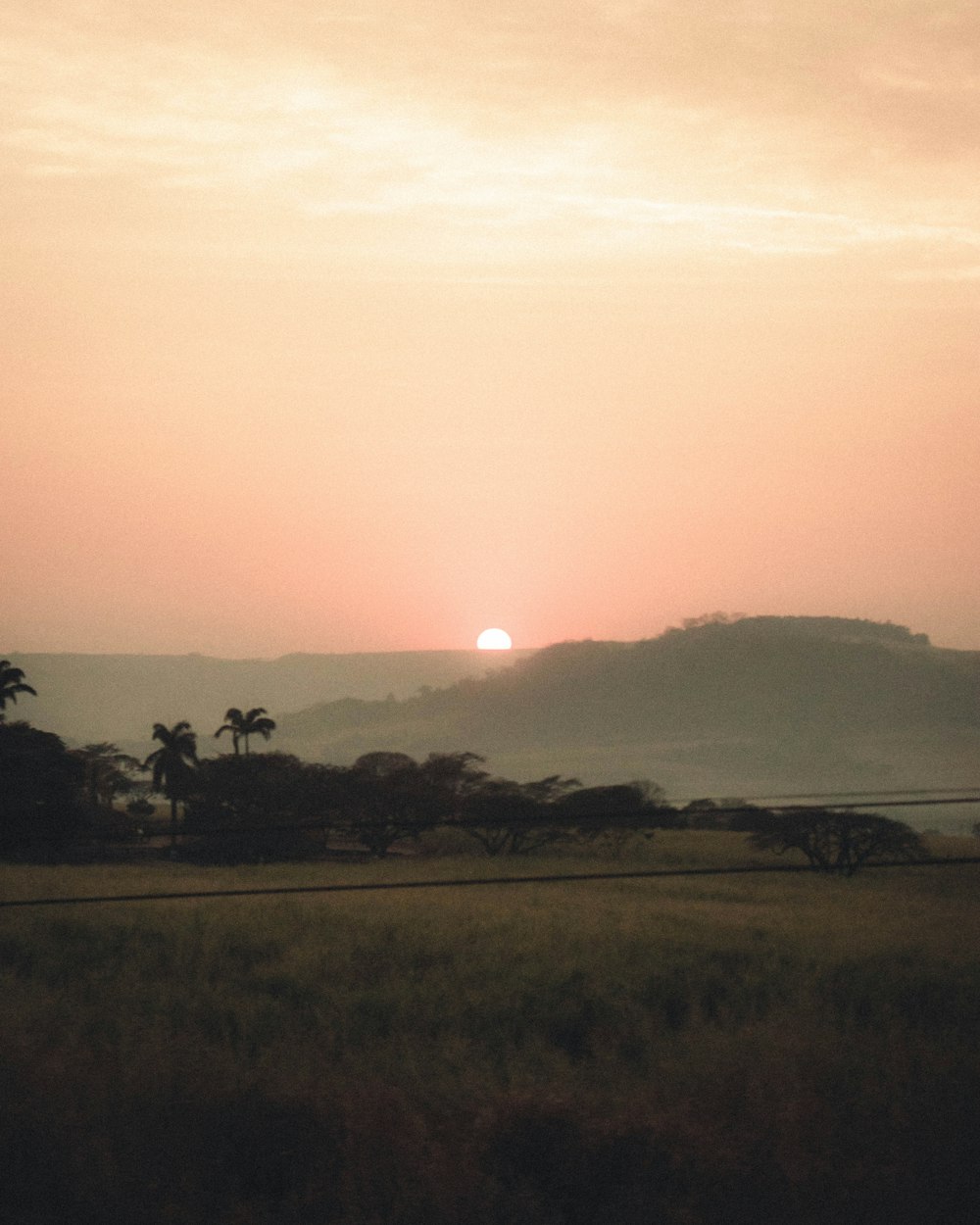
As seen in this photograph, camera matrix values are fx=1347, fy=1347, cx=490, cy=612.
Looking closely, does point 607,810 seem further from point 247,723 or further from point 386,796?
point 247,723

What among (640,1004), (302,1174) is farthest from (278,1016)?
(302,1174)

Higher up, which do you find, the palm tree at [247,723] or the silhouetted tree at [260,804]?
the palm tree at [247,723]

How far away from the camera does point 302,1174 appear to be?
44.3ft

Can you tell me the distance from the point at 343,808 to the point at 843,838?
86.3 feet

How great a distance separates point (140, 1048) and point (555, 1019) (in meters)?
10.7

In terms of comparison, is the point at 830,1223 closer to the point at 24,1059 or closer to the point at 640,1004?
the point at 24,1059

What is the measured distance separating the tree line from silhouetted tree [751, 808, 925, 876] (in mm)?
74

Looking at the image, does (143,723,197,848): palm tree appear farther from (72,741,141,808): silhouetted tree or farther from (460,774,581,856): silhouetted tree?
(460,774,581,856): silhouetted tree

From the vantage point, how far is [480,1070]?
18422 millimetres

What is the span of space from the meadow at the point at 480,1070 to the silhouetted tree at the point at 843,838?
26.0 metres

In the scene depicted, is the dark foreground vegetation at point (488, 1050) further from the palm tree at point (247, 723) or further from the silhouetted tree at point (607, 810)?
the palm tree at point (247, 723)

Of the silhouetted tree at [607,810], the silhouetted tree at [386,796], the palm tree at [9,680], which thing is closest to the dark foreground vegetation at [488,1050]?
the silhouetted tree at [607,810]

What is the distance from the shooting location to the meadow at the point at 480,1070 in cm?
1273

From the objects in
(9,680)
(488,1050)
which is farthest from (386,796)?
(488,1050)
